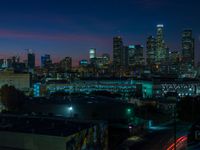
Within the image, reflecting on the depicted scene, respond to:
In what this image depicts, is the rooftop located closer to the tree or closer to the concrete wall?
the concrete wall

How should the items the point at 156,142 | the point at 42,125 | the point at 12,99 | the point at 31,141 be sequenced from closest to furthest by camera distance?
the point at 31,141
the point at 42,125
the point at 156,142
the point at 12,99

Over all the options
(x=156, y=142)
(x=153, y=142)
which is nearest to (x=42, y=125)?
(x=153, y=142)

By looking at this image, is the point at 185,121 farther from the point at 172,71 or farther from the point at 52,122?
the point at 172,71

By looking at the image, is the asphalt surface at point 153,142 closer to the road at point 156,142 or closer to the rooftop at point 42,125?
the road at point 156,142

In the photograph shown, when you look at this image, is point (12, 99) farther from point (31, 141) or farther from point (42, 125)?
point (31, 141)

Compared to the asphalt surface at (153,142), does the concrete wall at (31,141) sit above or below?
above

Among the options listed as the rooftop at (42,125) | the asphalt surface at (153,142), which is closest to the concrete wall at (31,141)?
the rooftop at (42,125)

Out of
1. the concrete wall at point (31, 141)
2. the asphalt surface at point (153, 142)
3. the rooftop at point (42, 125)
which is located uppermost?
the rooftop at point (42, 125)

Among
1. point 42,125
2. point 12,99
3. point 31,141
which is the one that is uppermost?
point 42,125

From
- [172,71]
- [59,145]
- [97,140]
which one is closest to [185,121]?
[97,140]

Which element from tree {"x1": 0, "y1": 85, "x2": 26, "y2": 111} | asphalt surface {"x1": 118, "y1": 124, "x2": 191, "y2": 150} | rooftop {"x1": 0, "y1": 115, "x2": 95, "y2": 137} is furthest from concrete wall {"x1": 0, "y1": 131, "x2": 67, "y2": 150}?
tree {"x1": 0, "y1": 85, "x2": 26, "y2": 111}

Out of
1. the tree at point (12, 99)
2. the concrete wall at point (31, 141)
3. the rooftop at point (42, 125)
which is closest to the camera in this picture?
the concrete wall at point (31, 141)
